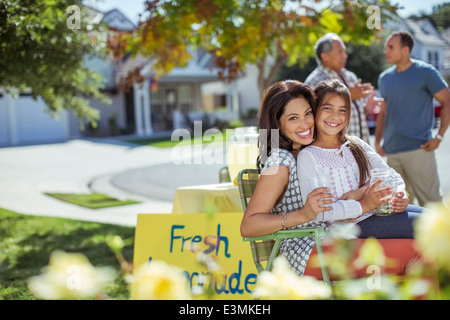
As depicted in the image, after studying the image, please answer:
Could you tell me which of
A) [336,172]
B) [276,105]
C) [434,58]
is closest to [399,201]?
[336,172]

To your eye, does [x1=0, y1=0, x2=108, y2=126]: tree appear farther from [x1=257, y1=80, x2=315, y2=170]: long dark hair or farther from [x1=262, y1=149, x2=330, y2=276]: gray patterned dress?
[x1=262, y1=149, x2=330, y2=276]: gray patterned dress

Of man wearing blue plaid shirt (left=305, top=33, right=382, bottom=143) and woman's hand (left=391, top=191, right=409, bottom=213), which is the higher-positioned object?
man wearing blue plaid shirt (left=305, top=33, right=382, bottom=143)

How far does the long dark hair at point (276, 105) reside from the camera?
2.32m

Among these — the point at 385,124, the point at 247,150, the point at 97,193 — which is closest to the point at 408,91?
the point at 385,124

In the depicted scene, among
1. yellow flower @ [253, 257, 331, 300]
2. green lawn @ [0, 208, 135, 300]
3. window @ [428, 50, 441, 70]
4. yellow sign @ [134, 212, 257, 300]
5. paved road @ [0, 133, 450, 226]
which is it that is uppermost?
window @ [428, 50, 441, 70]

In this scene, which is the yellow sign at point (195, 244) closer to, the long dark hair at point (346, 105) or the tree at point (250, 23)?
the long dark hair at point (346, 105)

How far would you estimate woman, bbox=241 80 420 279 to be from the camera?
2059 mm

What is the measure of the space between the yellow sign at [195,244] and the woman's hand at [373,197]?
949mm

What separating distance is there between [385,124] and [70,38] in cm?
320

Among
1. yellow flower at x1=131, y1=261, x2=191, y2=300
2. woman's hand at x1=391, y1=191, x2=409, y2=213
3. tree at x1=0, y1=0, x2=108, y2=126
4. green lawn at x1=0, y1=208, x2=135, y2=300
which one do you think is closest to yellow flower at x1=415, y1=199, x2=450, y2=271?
yellow flower at x1=131, y1=261, x2=191, y2=300

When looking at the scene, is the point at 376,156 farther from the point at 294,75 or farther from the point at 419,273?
the point at 294,75

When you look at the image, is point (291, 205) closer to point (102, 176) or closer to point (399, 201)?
point (399, 201)

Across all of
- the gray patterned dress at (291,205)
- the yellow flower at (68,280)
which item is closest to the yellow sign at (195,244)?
the gray patterned dress at (291,205)

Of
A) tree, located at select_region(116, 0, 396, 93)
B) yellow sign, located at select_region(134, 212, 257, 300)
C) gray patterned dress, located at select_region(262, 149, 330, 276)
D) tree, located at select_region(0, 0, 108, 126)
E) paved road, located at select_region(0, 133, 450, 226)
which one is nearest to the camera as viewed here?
gray patterned dress, located at select_region(262, 149, 330, 276)
